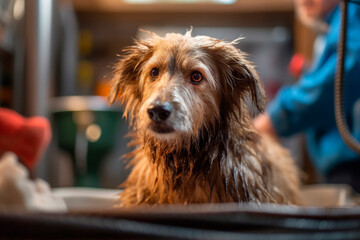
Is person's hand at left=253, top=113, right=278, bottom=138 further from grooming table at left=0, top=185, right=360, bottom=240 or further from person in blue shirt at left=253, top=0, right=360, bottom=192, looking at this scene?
grooming table at left=0, top=185, right=360, bottom=240

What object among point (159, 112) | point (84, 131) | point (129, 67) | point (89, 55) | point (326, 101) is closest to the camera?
point (159, 112)

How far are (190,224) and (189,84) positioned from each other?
1.33ft

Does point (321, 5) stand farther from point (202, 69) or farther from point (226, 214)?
point (226, 214)

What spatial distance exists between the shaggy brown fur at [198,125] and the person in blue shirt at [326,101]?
46 cm

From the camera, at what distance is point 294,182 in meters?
1.08

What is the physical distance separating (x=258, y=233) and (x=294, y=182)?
734 millimetres

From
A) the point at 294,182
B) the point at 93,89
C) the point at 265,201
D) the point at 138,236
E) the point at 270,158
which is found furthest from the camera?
the point at 93,89

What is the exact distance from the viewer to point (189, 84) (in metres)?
0.76

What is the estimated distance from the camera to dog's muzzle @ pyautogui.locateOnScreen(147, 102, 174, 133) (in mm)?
691

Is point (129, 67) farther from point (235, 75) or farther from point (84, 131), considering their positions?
point (84, 131)

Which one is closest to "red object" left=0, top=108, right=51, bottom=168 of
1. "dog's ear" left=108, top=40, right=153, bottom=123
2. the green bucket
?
"dog's ear" left=108, top=40, right=153, bottom=123

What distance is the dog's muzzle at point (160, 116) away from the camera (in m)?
0.69

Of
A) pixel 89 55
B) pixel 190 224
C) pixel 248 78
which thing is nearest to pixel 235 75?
pixel 248 78

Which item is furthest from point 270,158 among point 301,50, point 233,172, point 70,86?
point 70,86
